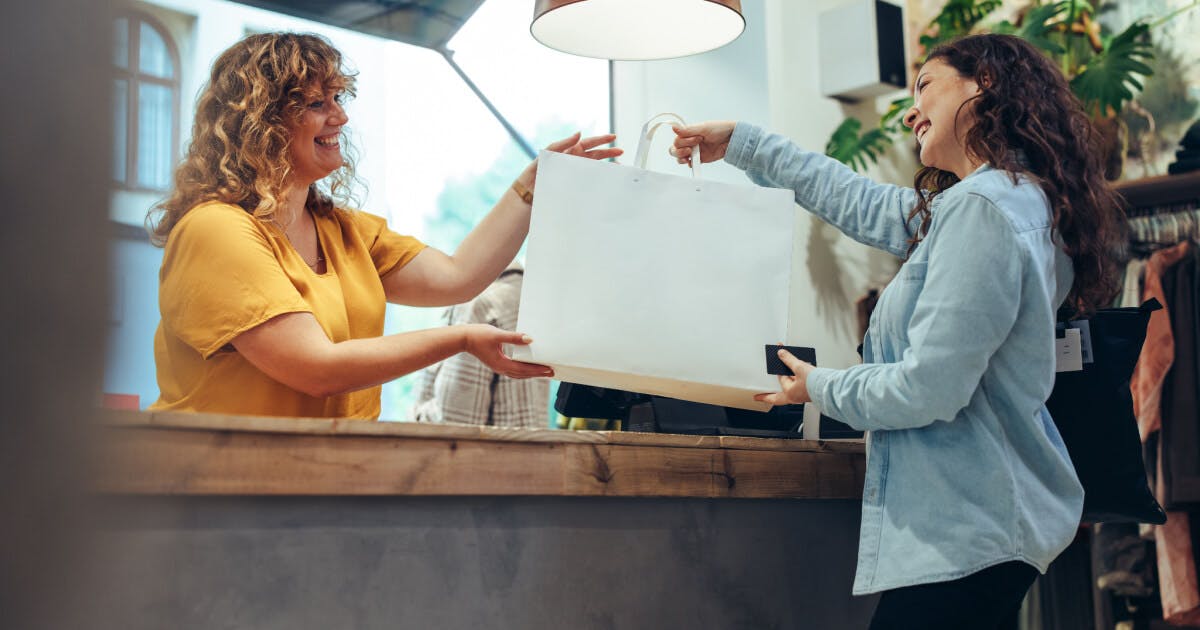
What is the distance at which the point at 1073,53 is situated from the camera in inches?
154

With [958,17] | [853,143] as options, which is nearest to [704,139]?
[853,143]

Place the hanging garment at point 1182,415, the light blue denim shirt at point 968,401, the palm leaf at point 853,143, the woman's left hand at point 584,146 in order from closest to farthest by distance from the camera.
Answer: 1. the light blue denim shirt at point 968,401
2. the woman's left hand at point 584,146
3. the hanging garment at point 1182,415
4. the palm leaf at point 853,143

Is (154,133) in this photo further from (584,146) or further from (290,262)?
(584,146)

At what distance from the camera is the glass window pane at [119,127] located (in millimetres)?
246

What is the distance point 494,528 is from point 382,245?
829 mm

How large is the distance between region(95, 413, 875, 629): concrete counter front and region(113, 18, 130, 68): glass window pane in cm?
63

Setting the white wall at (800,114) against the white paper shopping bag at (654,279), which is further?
the white wall at (800,114)

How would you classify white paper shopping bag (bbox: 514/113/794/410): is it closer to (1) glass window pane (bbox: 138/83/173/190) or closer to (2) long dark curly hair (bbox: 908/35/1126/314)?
(2) long dark curly hair (bbox: 908/35/1126/314)

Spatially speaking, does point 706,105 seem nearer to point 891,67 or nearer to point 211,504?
point 891,67

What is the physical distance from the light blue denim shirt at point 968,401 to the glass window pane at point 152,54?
1152 mm

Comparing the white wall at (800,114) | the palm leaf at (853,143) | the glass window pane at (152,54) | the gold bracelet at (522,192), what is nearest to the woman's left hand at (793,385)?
the gold bracelet at (522,192)

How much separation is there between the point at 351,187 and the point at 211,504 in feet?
3.46

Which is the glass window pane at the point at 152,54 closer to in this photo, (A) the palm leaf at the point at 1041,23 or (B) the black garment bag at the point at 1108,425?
(B) the black garment bag at the point at 1108,425

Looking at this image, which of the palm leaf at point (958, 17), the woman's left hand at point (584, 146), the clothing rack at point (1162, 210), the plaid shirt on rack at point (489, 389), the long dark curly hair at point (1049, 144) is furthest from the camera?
the palm leaf at point (958, 17)
